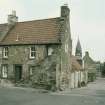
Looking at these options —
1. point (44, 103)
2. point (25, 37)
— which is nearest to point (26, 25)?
point (25, 37)

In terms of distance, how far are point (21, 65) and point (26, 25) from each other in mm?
7394

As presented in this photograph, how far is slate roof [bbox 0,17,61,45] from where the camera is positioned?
3967 centimetres

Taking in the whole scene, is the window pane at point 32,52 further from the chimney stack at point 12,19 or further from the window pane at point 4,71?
the chimney stack at point 12,19

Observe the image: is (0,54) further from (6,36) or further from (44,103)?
(44,103)

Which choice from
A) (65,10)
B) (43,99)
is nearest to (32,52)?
(65,10)

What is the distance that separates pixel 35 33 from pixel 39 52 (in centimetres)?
387

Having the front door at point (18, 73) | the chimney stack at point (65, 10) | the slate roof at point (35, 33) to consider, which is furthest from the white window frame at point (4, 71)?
the chimney stack at point (65, 10)

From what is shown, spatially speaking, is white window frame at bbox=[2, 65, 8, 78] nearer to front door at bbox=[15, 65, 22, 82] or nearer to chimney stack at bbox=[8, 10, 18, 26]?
front door at bbox=[15, 65, 22, 82]

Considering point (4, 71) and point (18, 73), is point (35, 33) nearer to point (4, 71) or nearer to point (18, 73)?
point (18, 73)

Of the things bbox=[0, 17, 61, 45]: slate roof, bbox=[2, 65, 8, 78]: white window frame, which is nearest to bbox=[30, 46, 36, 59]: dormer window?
bbox=[0, 17, 61, 45]: slate roof

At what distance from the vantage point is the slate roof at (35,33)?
130 feet

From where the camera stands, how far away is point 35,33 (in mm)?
41844

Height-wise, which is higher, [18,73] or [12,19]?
[12,19]

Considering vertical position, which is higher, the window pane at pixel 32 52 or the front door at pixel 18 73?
the window pane at pixel 32 52
